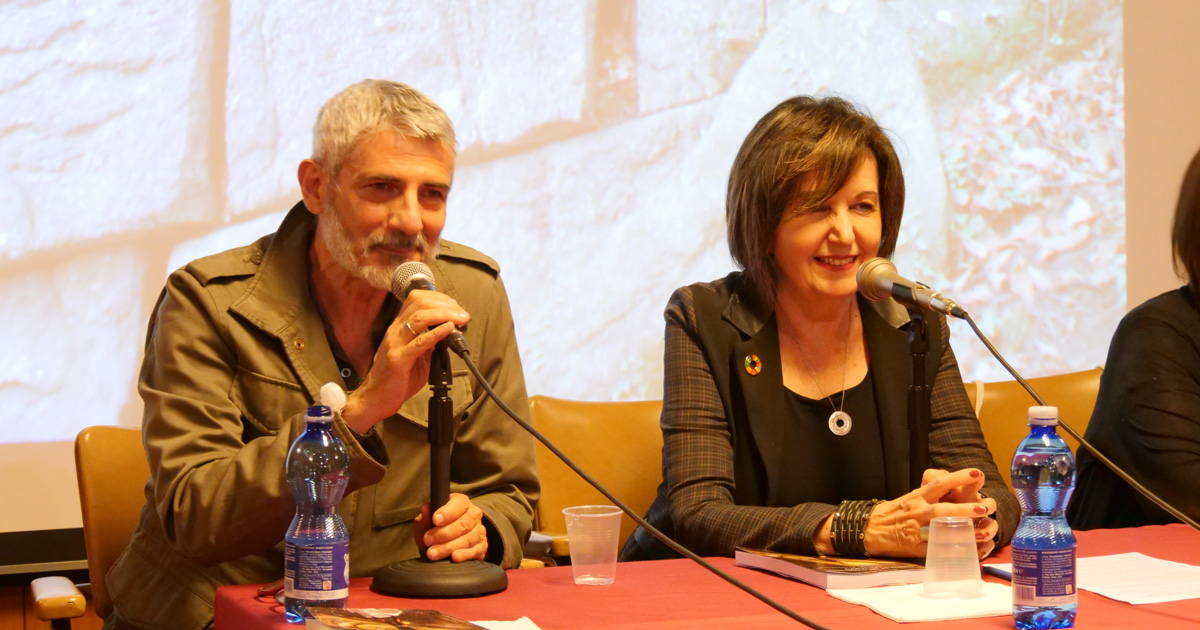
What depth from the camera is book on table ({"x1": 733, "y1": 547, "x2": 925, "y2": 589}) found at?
1648 mm

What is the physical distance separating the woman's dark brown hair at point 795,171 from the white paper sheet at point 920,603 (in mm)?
854

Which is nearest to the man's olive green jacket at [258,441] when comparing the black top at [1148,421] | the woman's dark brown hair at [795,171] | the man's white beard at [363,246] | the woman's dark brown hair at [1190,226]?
the man's white beard at [363,246]

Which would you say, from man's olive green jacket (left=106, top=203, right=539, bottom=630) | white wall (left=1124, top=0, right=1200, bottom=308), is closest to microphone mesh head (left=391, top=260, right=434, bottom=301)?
man's olive green jacket (left=106, top=203, right=539, bottom=630)

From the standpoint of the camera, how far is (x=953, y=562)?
1.58 metres

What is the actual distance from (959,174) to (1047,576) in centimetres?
265

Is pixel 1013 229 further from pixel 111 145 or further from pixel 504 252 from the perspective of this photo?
pixel 111 145

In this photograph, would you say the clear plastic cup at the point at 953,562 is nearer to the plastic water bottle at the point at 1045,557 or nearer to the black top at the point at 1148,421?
the plastic water bottle at the point at 1045,557

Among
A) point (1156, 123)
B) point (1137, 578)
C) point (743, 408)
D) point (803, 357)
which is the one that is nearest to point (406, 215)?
point (743, 408)

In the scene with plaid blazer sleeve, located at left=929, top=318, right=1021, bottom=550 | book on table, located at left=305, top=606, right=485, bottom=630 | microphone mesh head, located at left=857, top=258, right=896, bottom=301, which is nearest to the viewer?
book on table, located at left=305, top=606, right=485, bottom=630

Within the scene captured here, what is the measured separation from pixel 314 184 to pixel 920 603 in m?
1.23

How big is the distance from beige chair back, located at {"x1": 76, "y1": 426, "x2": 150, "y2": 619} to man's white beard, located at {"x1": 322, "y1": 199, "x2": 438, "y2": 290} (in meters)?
0.61

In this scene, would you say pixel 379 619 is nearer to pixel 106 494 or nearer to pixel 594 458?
pixel 106 494

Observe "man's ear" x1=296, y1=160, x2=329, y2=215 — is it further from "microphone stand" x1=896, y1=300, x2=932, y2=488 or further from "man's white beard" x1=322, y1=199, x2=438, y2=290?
"microphone stand" x1=896, y1=300, x2=932, y2=488


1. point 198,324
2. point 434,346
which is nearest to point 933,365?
point 434,346
